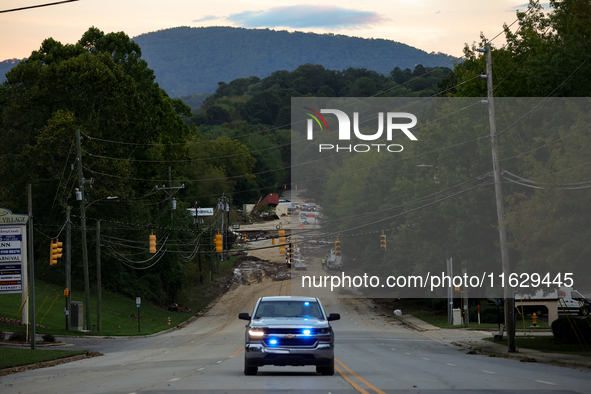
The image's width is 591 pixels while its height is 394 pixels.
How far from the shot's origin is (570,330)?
3133cm

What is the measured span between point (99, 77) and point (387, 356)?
35.6 meters

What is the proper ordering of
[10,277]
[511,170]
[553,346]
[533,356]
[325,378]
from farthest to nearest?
[511,170] < [10,277] < [553,346] < [533,356] < [325,378]

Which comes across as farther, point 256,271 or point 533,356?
point 256,271

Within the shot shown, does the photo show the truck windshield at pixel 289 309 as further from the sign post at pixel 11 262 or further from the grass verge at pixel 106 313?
the grass verge at pixel 106 313

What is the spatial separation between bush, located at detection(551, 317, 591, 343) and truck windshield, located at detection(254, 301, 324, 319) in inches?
638

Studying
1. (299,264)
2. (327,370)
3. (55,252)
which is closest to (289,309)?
(327,370)

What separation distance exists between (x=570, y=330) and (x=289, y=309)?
60.3 feet

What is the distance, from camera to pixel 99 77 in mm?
53594

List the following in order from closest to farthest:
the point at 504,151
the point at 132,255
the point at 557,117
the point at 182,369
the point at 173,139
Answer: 1. the point at 182,369
2. the point at 557,117
3. the point at 504,151
4. the point at 132,255
5. the point at 173,139

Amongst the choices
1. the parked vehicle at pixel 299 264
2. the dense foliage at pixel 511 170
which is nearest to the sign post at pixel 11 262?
the dense foliage at pixel 511 170

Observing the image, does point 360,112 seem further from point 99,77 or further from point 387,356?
point 387,356

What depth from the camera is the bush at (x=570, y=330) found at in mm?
30469

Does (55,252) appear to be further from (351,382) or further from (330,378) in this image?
(351,382)

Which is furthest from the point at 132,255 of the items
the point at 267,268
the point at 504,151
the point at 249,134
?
the point at 249,134
